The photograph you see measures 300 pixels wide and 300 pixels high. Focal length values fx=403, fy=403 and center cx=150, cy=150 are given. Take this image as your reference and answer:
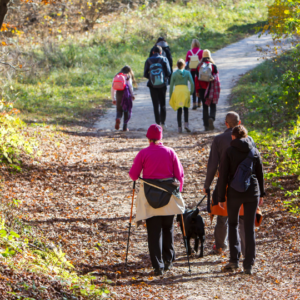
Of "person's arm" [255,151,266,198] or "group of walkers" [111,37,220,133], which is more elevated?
"group of walkers" [111,37,220,133]

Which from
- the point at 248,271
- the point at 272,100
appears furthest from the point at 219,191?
the point at 272,100

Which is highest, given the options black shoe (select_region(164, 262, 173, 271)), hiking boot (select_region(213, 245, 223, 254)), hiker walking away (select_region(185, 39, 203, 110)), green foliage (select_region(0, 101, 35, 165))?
hiker walking away (select_region(185, 39, 203, 110))

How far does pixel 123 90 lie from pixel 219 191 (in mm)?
7185

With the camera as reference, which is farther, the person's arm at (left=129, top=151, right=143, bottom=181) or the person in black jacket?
the person's arm at (left=129, top=151, right=143, bottom=181)

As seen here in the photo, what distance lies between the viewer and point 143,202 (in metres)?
4.91

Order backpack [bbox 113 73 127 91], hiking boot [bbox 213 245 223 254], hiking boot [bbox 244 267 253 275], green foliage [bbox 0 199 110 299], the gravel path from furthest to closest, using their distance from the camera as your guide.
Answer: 1. the gravel path
2. backpack [bbox 113 73 127 91]
3. hiking boot [bbox 213 245 223 254]
4. hiking boot [bbox 244 267 253 275]
5. green foliage [bbox 0 199 110 299]

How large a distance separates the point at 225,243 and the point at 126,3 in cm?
2798

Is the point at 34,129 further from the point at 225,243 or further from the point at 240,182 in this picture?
the point at 240,182

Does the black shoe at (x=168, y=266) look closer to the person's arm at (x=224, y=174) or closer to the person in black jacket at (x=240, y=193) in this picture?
the person in black jacket at (x=240, y=193)

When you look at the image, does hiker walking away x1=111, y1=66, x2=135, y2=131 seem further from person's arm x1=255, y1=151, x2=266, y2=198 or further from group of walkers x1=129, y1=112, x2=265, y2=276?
person's arm x1=255, y1=151, x2=266, y2=198

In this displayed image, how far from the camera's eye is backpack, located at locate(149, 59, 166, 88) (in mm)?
10820

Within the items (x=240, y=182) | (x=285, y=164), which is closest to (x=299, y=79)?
(x=285, y=164)

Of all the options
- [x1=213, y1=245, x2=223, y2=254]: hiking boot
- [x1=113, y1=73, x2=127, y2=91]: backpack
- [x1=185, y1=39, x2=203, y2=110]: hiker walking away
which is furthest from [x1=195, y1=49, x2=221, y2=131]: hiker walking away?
[x1=213, y1=245, x2=223, y2=254]: hiking boot

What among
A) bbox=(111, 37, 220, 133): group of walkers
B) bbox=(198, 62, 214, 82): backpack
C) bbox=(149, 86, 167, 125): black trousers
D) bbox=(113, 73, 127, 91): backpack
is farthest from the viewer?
bbox=(149, 86, 167, 125): black trousers
